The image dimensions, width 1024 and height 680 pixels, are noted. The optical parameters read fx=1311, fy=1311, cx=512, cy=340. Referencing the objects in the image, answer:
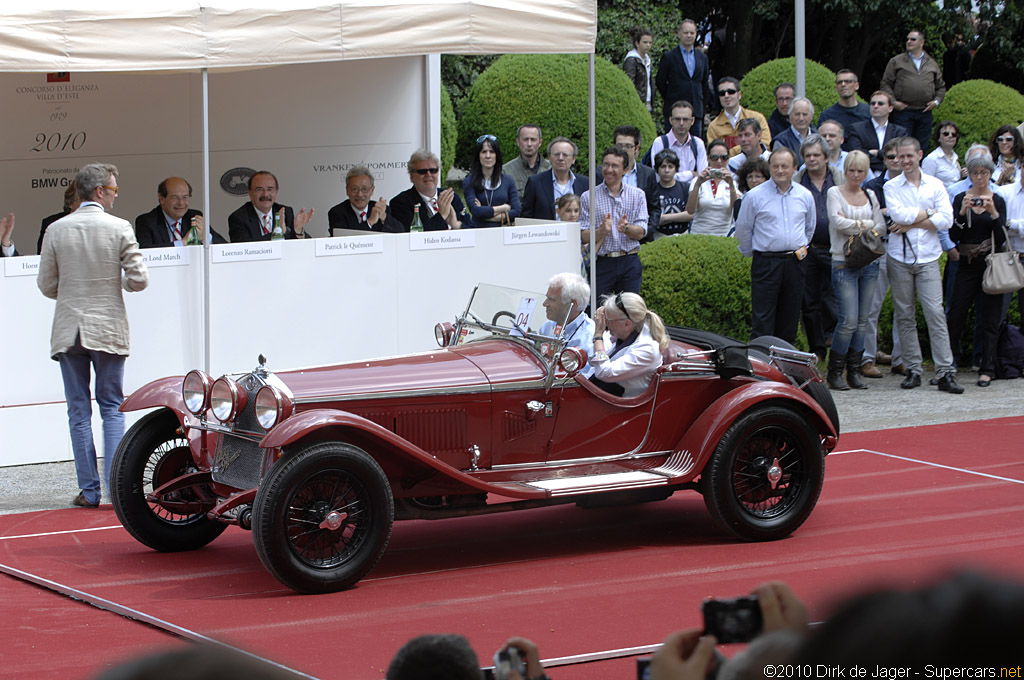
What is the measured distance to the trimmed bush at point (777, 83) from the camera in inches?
712

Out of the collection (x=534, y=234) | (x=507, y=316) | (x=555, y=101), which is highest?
(x=555, y=101)

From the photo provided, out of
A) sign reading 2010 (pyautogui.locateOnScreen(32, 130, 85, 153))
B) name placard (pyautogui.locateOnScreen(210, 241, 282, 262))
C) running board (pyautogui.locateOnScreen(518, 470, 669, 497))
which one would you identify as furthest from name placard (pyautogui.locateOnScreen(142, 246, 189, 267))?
running board (pyautogui.locateOnScreen(518, 470, 669, 497))

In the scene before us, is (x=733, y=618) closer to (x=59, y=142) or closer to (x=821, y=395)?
(x=821, y=395)

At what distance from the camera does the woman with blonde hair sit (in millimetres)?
11258

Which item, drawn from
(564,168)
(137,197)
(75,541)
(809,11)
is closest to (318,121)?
(137,197)

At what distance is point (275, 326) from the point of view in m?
9.85

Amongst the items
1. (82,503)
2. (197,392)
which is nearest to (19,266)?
(82,503)

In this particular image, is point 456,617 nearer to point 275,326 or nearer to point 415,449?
point 415,449

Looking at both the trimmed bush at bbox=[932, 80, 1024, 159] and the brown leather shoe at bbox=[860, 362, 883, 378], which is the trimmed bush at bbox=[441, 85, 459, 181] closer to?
the brown leather shoe at bbox=[860, 362, 883, 378]

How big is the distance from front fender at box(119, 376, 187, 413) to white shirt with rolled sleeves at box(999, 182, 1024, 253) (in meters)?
7.78

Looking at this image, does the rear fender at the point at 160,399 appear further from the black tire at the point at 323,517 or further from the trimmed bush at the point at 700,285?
the trimmed bush at the point at 700,285

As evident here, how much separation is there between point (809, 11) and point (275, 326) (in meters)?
15.5

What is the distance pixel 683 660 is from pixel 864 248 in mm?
9534

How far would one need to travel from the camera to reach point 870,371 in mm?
12023
